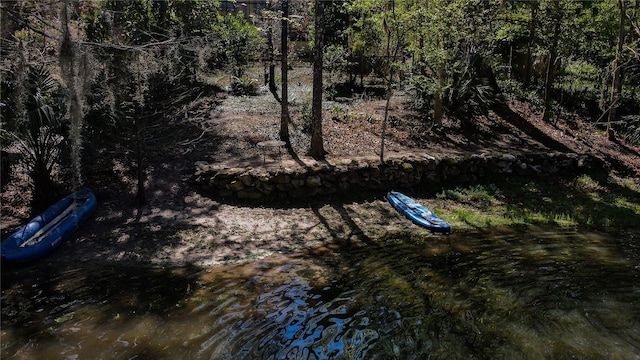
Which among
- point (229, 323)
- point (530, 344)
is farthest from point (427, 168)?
point (229, 323)

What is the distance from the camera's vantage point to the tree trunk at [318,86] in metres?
9.81

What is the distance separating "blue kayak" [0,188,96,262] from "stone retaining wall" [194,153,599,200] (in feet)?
7.87

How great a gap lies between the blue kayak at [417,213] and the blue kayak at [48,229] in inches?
247

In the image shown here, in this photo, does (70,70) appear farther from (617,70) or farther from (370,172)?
(617,70)

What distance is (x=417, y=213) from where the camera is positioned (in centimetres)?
916

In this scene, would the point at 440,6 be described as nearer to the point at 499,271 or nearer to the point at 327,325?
the point at 499,271

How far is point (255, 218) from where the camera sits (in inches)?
344

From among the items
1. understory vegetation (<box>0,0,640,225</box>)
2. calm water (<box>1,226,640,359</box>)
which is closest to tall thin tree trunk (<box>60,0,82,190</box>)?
understory vegetation (<box>0,0,640,225</box>)

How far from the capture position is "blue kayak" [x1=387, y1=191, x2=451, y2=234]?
8547mm

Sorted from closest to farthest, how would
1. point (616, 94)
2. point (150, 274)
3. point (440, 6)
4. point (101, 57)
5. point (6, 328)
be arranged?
point (6, 328)
point (150, 274)
point (101, 57)
point (440, 6)
point (616, 94)

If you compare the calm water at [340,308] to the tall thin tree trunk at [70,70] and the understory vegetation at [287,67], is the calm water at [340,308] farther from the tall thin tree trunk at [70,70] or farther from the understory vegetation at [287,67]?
the tall thin tree trunk at [70,70]

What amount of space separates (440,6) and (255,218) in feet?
25.7

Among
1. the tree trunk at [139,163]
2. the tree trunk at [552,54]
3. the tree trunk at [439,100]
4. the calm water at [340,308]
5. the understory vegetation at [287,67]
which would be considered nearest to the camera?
the calm water at [340,308]

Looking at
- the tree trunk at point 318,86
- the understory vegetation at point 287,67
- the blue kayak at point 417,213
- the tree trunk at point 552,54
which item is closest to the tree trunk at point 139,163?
the understory vegetation at point 287,67
